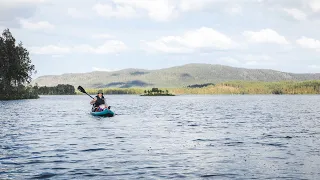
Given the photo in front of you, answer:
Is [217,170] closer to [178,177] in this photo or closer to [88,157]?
[178,177]

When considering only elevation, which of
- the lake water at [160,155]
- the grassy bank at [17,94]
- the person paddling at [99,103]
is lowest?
the lake water at [160,155]

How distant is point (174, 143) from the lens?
32156mm

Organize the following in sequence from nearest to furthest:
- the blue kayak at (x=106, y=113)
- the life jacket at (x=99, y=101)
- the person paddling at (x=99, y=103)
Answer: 1. the blue kayak at (x=106, y=113)
2. the person paddling at (x=99, y=103)
3. the life jacket at (x=99, y=101)

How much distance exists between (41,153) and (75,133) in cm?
1265

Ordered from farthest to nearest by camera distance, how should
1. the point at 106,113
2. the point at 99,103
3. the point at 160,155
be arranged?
the point at 99,103, the point at 106,113, the point at 160,155

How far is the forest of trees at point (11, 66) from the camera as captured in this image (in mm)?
126062

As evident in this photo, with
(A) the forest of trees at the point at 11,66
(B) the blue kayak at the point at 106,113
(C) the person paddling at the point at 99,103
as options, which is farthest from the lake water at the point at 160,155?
(A) the forest of trees at the point at 11,66

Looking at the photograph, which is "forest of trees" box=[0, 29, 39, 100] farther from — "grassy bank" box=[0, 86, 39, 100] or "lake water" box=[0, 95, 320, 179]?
"lake water" box=[0, 95, 320, 179]

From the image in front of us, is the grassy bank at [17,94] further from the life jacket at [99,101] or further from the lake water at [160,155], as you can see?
the lake water at [160,155]

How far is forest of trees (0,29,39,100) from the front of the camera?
4963 inches

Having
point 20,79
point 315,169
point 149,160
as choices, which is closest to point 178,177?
point 149,160

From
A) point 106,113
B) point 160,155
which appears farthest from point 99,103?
point 160,155

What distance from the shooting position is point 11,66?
418 ft

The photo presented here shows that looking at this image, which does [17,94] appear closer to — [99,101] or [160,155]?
[99,101]
